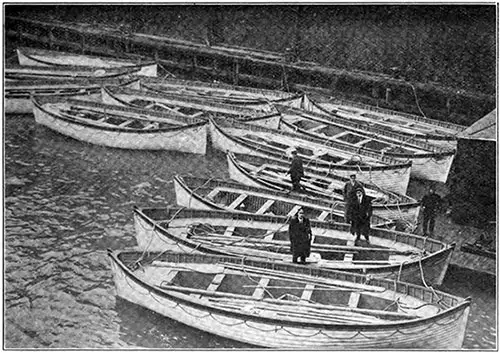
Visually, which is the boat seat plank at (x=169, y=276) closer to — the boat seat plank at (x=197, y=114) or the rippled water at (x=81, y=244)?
the rippled water at (x=81, y=244)

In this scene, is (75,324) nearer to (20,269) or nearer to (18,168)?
(20,269)

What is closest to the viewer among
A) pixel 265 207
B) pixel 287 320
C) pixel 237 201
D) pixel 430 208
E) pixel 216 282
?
pixel 287 320

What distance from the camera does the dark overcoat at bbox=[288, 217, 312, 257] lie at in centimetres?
1187

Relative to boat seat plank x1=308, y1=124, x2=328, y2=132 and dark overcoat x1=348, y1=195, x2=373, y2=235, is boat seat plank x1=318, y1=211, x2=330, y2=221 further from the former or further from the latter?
boat seat plank x1=308, y1=124, x2=328, y2=132

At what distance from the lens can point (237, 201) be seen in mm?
14953

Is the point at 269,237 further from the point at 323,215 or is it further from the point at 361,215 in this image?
the point at 361,215

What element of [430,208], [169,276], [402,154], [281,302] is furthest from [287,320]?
[402,154]

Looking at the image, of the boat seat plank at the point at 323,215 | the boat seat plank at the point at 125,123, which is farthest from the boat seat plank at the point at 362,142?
the boat seat plank at the point at 125,123

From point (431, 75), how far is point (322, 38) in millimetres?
5038

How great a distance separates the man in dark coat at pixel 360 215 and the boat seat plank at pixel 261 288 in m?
2.41

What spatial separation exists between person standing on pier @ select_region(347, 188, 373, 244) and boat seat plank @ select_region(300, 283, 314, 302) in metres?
1.97

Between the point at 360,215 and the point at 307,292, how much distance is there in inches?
93.3

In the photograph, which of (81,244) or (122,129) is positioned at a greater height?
(122,129)

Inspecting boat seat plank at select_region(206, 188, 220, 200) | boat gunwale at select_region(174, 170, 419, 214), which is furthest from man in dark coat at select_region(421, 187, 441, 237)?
boat seat plank at select_region(206, 188, 220, 200)
